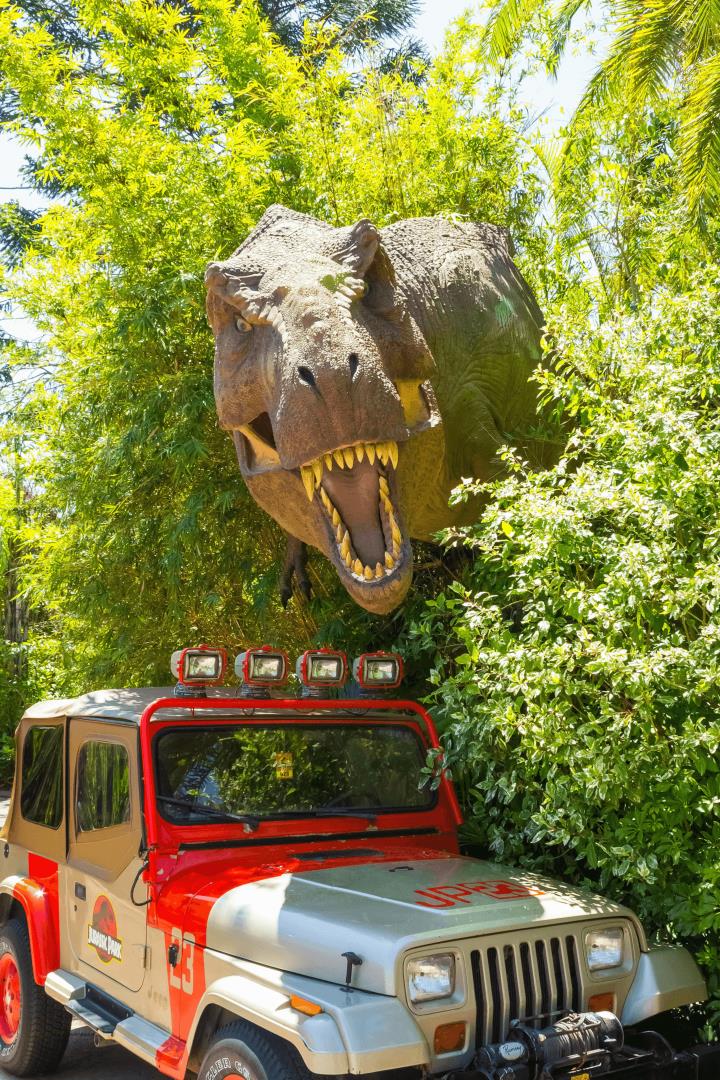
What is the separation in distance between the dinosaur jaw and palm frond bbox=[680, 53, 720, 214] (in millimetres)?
3691

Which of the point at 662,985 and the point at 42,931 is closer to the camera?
the point at 662,985

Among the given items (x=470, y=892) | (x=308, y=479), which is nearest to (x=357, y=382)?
(x=308, y=479)

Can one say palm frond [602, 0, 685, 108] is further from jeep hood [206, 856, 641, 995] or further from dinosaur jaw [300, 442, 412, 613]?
jeep hood [206, 856, 641, 995]

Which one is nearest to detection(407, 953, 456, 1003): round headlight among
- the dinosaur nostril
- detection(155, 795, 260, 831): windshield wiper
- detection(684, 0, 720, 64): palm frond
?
detection(155, 795, 260, 831): windshield wiper

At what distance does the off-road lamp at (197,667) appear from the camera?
4414mm

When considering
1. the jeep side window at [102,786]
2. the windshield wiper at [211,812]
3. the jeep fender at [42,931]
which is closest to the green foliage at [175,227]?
the jeep side window at [102,786]

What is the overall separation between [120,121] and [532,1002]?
582 cm

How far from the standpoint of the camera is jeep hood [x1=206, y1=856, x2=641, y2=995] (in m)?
3.25

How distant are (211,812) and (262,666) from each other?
64 centimetres

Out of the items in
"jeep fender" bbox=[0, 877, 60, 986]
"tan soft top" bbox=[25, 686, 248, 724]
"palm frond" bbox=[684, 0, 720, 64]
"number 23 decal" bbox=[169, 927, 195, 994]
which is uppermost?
"palm frond" bbox=[684, 0, 720, 64]

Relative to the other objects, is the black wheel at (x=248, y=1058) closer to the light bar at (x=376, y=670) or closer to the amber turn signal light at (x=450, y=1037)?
the amber turn signal light at (x=450, y=1037)

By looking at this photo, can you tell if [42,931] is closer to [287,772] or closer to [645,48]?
[287,772]

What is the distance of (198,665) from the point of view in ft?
14.5

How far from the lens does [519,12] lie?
8164mm
